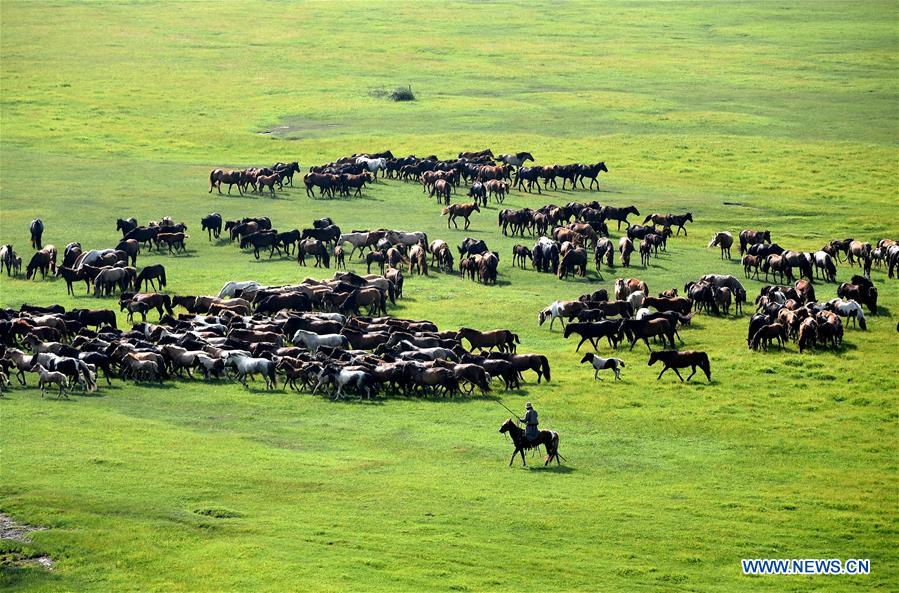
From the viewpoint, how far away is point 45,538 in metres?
22.8

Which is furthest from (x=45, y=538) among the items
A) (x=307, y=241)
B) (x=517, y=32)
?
(x=517, y=32)

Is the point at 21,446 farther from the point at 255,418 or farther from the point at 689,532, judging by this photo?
the point at 689,532

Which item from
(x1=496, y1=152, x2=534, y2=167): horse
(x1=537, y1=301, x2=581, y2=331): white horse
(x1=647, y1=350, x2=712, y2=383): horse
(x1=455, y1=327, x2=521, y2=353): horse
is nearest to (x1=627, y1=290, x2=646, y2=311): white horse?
(x1=537, y1=301, x2=581, y2=331): white horse

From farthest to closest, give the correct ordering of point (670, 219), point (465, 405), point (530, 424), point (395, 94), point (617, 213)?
point (395, 94) → point (617, 213) → point (670, 219) → point (465, 405) → point (530, 424)

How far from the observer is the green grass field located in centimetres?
2286

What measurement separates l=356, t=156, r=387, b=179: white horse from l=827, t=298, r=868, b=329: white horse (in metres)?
33.8

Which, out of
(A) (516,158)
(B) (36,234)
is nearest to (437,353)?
(B) (36,234)

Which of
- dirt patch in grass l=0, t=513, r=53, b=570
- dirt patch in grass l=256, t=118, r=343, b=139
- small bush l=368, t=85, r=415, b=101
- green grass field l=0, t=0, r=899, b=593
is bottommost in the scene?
dirt patch in grass l=0, t=513, r=53, b=570

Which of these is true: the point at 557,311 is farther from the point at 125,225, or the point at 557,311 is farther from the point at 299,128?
the point at 299,128

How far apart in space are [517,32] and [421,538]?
13275cm

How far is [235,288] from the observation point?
44.2 meters

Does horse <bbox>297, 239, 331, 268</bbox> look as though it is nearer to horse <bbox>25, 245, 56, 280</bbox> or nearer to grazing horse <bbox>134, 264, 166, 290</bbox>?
grazing horse <bbox>134, 264, 166, 290</bbox>

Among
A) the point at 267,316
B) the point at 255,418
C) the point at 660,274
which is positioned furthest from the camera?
the point at 660,274

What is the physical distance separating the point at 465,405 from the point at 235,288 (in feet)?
47.0
